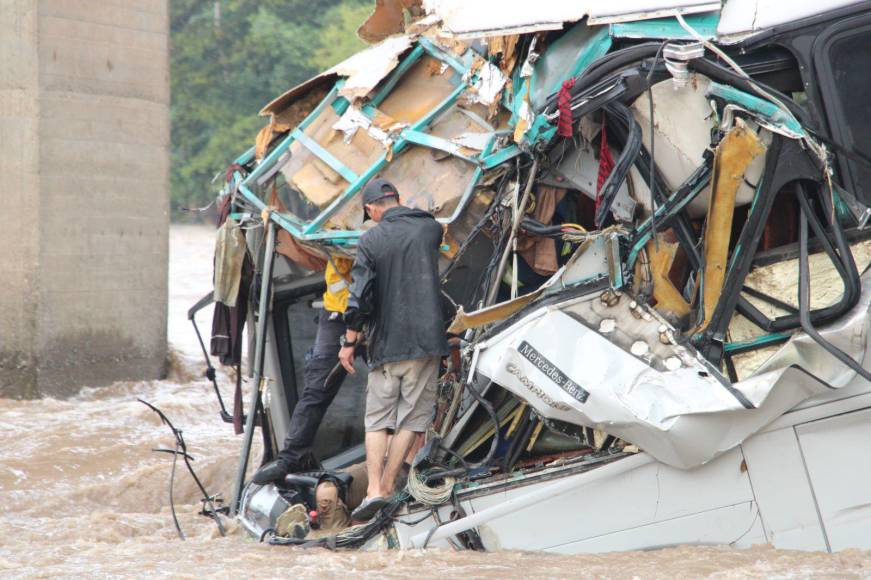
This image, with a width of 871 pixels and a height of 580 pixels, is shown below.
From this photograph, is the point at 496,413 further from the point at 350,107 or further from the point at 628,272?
the point at 350,107

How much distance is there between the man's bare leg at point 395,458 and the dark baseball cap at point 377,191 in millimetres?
1191

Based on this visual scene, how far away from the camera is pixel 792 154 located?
4875 mm

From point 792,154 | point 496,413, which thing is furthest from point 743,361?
point 496,413

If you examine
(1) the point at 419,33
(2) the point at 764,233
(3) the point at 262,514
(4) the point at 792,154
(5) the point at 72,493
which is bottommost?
(5) the point at 72,493

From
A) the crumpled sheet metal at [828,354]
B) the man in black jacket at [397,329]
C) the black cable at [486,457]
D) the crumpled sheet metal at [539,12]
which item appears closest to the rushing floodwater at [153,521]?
the black cable at [486,457]

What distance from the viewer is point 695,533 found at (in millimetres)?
5137

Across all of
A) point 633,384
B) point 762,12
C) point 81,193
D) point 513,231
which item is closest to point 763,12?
point 762,12

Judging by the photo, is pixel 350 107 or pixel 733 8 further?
pixel 350 107

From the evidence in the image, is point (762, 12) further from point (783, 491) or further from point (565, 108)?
point (783, 491)

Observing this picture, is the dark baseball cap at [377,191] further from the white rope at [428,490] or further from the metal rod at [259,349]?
the white rope at [428,490]

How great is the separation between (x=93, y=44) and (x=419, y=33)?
21.7 ft

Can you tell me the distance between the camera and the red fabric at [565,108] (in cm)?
525

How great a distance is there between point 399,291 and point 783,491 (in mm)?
2084

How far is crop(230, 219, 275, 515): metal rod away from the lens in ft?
22.1
